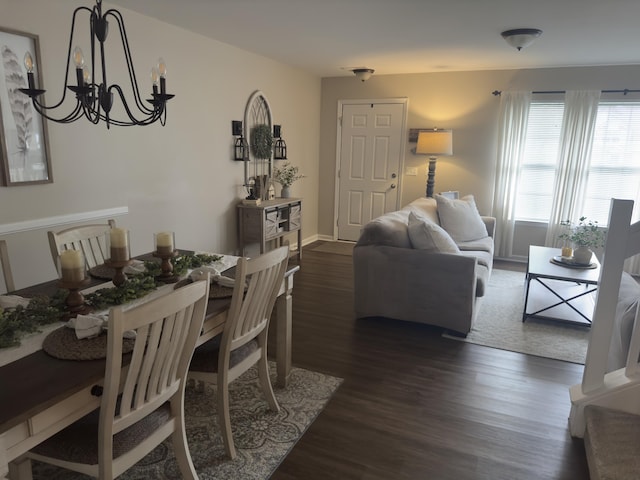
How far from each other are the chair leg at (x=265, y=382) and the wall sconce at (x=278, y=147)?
3.52m

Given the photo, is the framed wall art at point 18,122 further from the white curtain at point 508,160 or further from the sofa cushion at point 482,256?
the white curtain at point 508,160

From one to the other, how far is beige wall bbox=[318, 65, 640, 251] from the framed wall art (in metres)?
4.37

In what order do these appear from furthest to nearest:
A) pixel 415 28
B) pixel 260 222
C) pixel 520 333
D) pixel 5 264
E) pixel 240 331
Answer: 1. pixel 260 222
2. pixel 415 28
3. pixel 520 333
4. pixel 5 264
5. pixel 240 331

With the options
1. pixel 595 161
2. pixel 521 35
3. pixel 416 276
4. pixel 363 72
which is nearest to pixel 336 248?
pixel 363 72

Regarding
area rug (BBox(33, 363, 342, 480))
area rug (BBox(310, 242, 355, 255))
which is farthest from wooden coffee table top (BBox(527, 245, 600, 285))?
area rug (BBox(310, 242, 355, 255))

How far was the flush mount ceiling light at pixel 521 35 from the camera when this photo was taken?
3.54 m

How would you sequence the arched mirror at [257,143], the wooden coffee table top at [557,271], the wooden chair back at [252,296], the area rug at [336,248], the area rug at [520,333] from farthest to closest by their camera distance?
1. the area rug at [336,248]
2. the arched mirror at [257,143]
3. the wooden coffee table top at [557,271]
4. the area rug at [520,333]
5. the wooden chair back at [252,296]

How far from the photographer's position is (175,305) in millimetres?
1427

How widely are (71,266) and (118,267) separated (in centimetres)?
27

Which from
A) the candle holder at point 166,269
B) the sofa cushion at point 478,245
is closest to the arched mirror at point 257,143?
the sofa cushion at point 478,245

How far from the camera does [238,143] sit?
15.5 feet

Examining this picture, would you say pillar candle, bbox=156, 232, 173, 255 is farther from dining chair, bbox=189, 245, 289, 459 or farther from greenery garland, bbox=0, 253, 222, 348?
dining chair, bbox=189, 245, 289, 459

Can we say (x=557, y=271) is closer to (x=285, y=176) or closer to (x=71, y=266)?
(x=285, y=176)

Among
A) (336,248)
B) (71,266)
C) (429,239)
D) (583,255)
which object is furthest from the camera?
(336,248)
